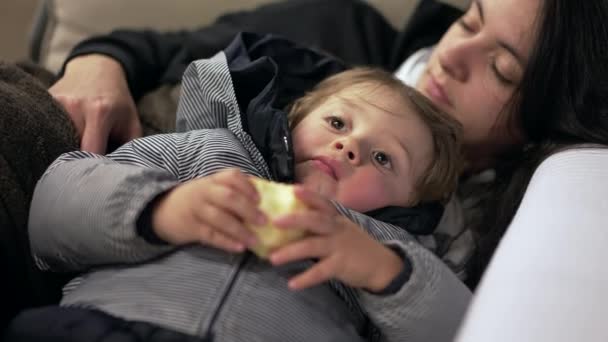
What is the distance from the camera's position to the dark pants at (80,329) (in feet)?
1.59

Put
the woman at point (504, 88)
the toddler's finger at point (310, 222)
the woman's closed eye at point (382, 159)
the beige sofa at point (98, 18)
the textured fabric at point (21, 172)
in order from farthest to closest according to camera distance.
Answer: the beige sofa at point (98, 18) → the woman at point (504, 88) → the woman's closed eye at point (382, 159) → the textured fabric at point (21, 172) → the toddler's finger at point (310, 222)

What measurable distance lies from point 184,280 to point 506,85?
0.64 meters

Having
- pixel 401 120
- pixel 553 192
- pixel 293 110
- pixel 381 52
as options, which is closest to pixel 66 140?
pixel 293 110

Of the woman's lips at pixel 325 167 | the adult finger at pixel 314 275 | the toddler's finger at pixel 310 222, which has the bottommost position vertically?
the woman's lips at pixel 325 167

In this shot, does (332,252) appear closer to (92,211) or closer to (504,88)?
(92,211)

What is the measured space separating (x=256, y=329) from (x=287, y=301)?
0.14ft

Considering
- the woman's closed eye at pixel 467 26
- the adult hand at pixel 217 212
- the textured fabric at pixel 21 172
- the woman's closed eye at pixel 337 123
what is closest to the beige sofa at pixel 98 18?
the woman's closed eye at pixel 467 26

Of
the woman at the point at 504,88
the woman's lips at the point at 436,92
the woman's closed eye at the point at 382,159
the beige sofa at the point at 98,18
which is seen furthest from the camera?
the beige sofa at the point at 98,18

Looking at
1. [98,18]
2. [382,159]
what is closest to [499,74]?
[382,159]

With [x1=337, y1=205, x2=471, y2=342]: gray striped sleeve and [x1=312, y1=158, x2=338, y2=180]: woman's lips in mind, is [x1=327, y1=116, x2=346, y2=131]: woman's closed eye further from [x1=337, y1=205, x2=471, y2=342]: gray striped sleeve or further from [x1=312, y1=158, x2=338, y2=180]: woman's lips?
[x1=337, y1=205, x2=471, y2=342]: gray striped sleeve

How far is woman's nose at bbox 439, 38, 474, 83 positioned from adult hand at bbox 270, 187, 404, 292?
486mm

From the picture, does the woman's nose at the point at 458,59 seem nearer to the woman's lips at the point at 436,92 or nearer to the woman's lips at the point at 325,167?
the woman's lips at the point at 436,92

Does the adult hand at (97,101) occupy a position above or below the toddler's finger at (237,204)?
below

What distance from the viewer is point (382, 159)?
2.39 ft
